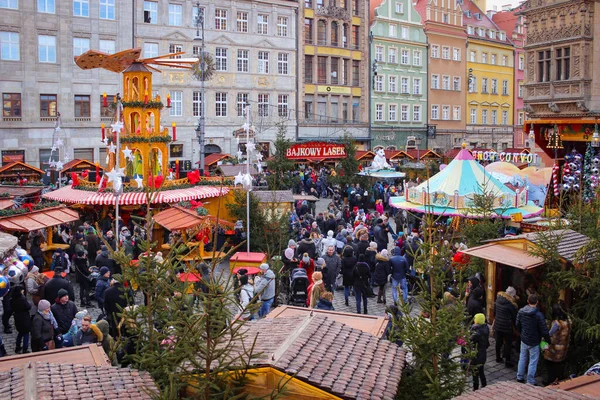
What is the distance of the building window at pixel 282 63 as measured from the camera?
45500mm

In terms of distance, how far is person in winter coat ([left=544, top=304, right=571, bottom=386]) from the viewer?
9836mm

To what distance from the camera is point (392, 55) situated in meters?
52.0

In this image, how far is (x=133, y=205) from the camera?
23719 millimetres

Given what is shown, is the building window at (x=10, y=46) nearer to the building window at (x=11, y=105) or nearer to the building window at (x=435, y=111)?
the building window at (x=11, y=105)

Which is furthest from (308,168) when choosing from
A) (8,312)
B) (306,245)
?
(8,312)

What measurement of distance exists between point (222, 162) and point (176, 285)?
94.7ft

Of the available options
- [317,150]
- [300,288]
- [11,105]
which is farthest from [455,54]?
[300,288]

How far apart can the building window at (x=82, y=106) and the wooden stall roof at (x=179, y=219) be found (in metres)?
22.3

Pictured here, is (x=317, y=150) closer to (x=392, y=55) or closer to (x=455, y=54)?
(x=392, y=55)

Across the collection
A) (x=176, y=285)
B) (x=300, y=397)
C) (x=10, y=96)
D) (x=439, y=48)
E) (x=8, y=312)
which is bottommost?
(x=8, y=312)

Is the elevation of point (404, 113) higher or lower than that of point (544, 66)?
lower

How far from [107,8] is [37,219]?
25.0 m

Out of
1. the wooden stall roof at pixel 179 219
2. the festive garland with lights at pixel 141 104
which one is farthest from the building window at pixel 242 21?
the wooden stall roof at pixel 179 219

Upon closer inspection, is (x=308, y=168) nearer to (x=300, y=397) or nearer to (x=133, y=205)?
(x=133, y=205)
